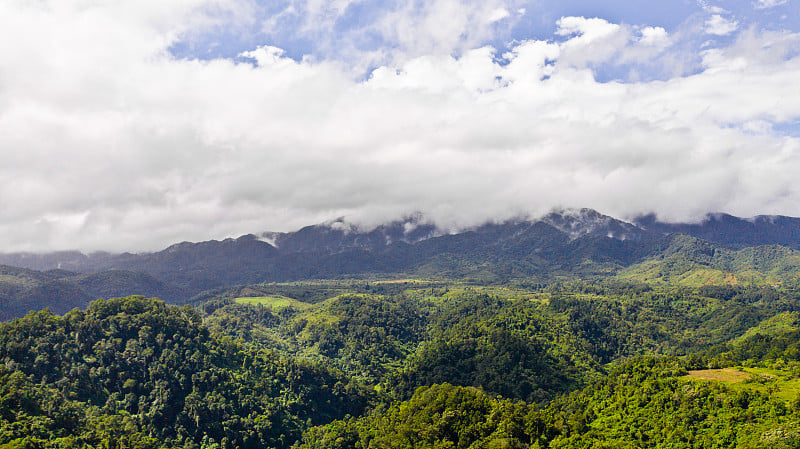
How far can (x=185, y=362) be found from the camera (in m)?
126

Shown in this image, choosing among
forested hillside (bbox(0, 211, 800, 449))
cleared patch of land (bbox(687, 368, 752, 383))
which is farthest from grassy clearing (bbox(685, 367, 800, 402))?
forested hillside (bbox(0, 211, 800, 449))

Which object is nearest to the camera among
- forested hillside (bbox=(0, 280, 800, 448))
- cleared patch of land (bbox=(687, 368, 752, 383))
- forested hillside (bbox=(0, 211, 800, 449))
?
forested hillside (bbox=(0, 211, 800, 449))

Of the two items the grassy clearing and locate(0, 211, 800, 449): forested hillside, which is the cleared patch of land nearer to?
the grassy clearing

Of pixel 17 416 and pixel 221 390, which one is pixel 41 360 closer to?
pixel 17 416

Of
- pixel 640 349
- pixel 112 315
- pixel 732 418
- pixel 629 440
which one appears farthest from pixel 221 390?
pixel 640 349

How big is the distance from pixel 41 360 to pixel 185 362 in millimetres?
33263

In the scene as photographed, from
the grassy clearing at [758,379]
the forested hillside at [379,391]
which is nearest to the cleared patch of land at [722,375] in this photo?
the grassy clearing at [758,379]

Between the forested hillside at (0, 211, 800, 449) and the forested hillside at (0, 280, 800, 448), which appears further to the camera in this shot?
the forested hillside at (0, 280, 800, 448)

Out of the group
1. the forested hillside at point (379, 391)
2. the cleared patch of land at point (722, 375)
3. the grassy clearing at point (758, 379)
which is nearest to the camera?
the grassy clearing at point (758, 379)

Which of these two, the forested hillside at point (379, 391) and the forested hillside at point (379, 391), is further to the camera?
the forested hillside at point (379, 391)

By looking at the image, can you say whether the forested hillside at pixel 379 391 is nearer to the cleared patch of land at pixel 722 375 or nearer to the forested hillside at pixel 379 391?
the forested hillside at pixel 379 391

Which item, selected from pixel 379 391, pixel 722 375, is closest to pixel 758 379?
pixel 722 375

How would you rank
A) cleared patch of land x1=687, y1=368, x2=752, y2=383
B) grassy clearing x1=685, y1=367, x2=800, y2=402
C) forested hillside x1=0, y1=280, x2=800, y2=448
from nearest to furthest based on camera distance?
grassy clearing x1=685, y1=367, x2=800, y2=402
forested hillside x1=0, y1=280, x2=800, y2=448
cleared patch of land x1=687, y1=368, x2=752, y2=383

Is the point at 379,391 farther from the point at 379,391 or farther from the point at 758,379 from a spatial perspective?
the point at 758,379
